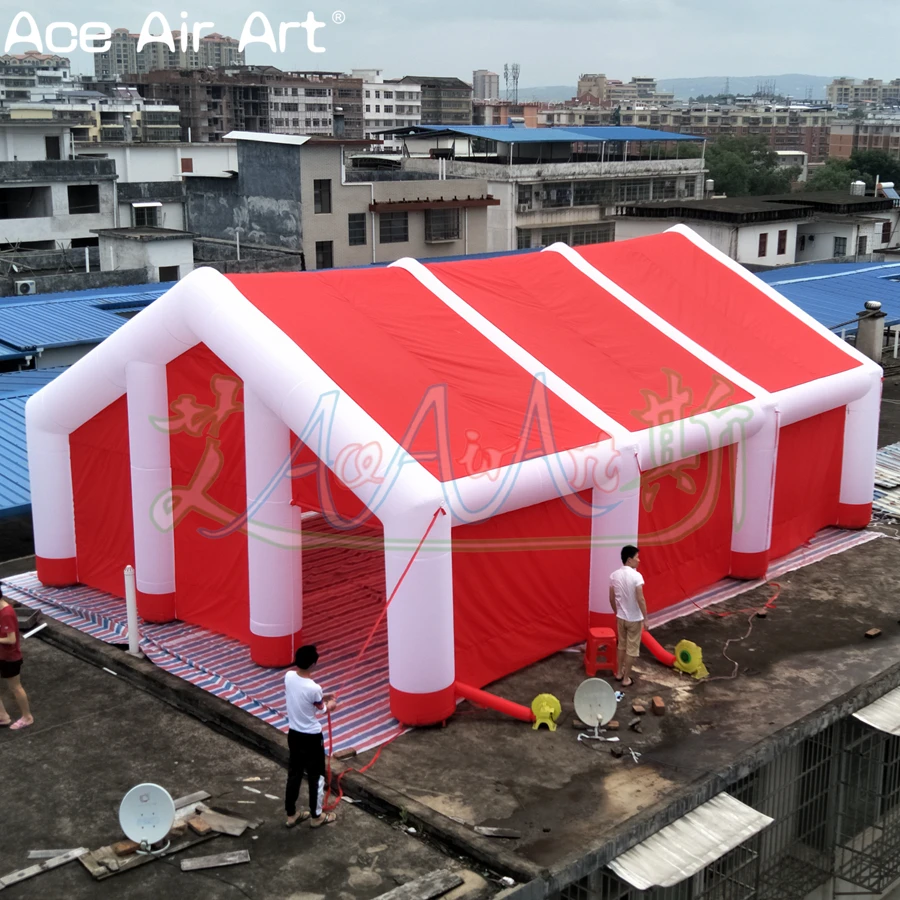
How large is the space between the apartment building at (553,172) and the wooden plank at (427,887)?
5253cm

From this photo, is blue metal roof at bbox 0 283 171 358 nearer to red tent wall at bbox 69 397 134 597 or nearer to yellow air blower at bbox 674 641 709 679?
red tent wall at bbox 69 397 134 597

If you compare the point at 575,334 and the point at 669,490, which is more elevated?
the point at 575,334

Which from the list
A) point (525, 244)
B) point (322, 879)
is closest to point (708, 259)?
point (322, 879)

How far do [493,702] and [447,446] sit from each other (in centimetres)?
253

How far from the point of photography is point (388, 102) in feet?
484

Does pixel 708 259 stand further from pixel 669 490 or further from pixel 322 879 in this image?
pixel 322 879

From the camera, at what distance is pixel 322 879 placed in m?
9.04

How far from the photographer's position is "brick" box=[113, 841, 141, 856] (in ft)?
30.7

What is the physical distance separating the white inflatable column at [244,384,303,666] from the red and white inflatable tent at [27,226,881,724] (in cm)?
3

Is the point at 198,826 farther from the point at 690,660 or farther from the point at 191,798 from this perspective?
the point at 690,660

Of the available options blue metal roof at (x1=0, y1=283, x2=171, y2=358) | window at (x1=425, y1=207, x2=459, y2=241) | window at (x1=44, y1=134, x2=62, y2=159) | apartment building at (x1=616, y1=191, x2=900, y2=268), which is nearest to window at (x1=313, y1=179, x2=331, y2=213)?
window at (x1=425, y1=207, x2=459, y2=241)

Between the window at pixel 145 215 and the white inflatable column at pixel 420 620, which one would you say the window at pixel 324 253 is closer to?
the window at pixel 145 215

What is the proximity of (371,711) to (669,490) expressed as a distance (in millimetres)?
4634

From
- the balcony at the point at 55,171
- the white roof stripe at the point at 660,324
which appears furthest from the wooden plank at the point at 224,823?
the balcony at the point at 55,171
